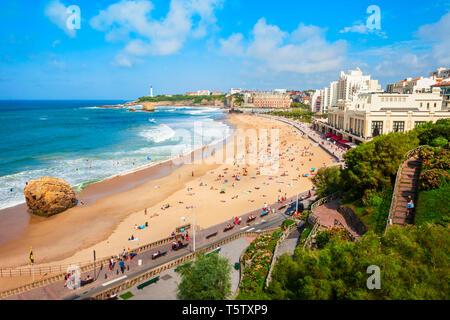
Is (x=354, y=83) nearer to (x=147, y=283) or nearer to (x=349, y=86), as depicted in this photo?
(x=349, y=86)

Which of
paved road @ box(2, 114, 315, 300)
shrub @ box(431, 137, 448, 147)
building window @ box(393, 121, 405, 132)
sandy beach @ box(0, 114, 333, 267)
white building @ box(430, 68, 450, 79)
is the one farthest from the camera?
white building @ box(430, 68, 450, 79)

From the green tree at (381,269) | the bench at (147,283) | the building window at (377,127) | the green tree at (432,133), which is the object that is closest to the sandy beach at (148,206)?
the bench at (147,283)

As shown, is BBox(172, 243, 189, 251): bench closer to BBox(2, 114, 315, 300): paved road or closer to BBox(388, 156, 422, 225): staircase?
BBox(2, 114, 315, 300): paved road

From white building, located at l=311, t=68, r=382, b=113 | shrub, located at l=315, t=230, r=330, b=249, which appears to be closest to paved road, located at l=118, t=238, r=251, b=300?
shrub, located at l=315, t=230, r=330, b=249

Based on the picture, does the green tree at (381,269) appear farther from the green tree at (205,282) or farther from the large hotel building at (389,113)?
the large hotel building at (389,113)

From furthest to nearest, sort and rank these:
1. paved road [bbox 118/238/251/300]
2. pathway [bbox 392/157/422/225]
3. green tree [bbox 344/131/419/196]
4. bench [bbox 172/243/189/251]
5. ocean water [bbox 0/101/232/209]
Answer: ocean water [bbox 0/101/232/209], green tree [bbox 344/131/419/196], bench [bbox 172/243/189/251], pathway [bbox 392/157/422/225], paved road [bbox 118/238/251/300]

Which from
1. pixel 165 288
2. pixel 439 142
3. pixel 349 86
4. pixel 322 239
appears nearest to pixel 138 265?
pixel 165 288
